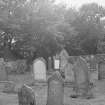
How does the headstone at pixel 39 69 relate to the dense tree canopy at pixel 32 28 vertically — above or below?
below

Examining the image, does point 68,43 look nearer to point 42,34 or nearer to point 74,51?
point 74,51

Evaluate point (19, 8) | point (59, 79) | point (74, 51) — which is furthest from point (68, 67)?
point (74, 51)

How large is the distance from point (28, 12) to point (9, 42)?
4.69 m

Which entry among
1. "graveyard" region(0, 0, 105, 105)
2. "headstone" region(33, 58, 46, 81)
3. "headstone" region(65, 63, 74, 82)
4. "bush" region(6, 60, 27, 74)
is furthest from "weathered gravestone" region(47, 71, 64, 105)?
"bush" region(6, 60, 27, 74)

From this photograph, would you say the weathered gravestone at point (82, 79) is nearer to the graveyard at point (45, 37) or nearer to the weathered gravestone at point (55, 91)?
the weathered gravestone at point (55, 91)

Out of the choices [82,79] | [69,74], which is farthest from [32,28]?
[82,79]

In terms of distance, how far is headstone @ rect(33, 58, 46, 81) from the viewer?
15.0 metres

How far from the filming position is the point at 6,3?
89.3 feet

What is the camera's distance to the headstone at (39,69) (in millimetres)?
15016

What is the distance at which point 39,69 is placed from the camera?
1512 cm

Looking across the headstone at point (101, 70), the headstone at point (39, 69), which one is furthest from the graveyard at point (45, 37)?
the headstone at point (39, 69)

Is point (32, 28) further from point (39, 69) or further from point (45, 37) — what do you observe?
point (39, 69)

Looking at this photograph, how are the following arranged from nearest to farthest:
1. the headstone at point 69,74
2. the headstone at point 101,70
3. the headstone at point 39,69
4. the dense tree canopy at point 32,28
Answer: the headstone at point 69,74 → the headstone at point 39,69 → the headstone at point 101,70 → the dense tree canopy at point 32,28

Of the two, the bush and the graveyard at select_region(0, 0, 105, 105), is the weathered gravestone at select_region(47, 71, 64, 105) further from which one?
the bush
